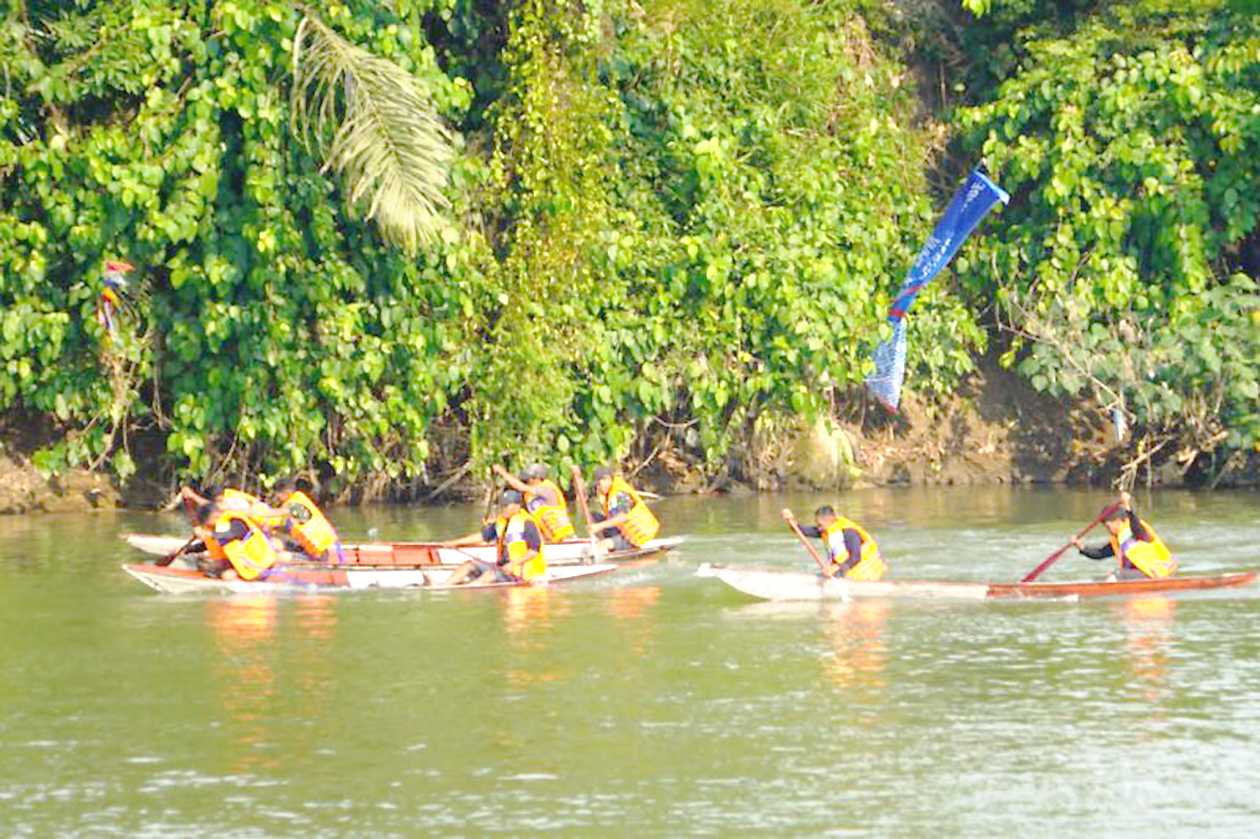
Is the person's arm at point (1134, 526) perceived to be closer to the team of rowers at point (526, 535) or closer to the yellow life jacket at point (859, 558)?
the team of rowers at point (526, 535)

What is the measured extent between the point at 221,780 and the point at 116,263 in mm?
12433

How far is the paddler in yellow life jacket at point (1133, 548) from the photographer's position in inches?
824

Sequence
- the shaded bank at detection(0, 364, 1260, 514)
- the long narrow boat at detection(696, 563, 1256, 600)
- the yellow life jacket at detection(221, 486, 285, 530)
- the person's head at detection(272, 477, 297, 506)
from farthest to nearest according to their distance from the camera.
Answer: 1. the shaded bank at detection(0, 364, 1260, 514)
2. the person's head at detection(272, 477, 297, 506)
3. the yellow life jacket at detection(221, 486, 285, 530)
4. the long narrow boat at detection(696, 563, 1256, 600)

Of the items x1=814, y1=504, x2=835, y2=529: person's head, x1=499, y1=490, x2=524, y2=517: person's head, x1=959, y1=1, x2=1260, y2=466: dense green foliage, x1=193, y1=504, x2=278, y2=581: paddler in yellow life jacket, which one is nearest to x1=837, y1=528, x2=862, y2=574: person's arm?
x1=814, y1=504, x2=835, y2=529: person's head

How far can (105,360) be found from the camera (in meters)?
26.3

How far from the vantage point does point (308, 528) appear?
2252 centimetres

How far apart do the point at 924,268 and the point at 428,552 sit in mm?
9036

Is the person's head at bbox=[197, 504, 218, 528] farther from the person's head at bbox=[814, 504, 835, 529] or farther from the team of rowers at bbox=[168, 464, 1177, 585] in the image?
the person's head at bbox=[814, 504, 835, 529]

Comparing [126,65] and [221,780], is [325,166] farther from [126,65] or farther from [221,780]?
[221,780]

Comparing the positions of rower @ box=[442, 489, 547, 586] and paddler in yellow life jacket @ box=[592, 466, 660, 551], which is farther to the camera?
paddler in yellow life jacket @ box=[592, 466, 660, 551]

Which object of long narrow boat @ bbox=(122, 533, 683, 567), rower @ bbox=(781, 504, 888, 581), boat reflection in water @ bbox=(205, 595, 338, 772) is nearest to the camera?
boat reflection in water @ bbox=(205, 595, 338, 772)

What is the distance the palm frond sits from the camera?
24.5 meters

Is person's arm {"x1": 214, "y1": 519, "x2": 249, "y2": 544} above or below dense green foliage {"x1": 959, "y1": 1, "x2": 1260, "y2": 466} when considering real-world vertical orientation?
below

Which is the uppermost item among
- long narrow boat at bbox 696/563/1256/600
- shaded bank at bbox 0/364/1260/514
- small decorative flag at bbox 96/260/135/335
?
small decorative flag at bbox 96/260/135/335
